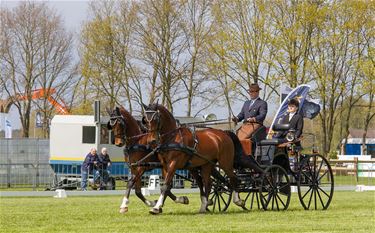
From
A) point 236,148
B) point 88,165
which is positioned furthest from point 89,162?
point 236,148

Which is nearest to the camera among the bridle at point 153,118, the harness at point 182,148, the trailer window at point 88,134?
the bridle at point 153,118

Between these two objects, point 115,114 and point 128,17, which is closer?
point 115,114

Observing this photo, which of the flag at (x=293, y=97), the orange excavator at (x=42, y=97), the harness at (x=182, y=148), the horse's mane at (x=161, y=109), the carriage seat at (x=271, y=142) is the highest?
the orange excavator at (x=42, y=97)

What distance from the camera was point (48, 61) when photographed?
51.0 meters

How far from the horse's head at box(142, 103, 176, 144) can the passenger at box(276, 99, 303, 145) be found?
8.46 ft

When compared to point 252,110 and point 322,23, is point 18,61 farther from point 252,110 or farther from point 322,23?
point 252,110

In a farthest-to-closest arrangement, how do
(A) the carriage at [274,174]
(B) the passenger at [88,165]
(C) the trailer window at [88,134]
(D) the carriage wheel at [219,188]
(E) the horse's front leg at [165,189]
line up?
(C) the trailer window at [88,134] → (B) the passenger at [88,165] → (D) the carriage wheel at [219,188] → (A) the carriage at [274,174] → (E) the horse's front leg at [165,189]

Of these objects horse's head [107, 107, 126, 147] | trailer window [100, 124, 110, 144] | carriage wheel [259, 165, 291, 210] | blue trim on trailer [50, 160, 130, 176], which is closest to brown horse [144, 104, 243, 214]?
carriage wheel [259, 165, 291, 210]

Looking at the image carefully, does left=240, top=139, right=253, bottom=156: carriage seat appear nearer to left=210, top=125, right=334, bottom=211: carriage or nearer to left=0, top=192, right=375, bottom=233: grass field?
left=210, top=125, right=334, bottom=211: carriage

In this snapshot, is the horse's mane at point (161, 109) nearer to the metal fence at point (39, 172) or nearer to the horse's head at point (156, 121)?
the horse's head at point (156, 121)

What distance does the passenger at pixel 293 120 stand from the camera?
17234 mm

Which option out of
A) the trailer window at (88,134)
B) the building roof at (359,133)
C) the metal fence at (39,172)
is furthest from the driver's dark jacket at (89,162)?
the building roof at (359,133)

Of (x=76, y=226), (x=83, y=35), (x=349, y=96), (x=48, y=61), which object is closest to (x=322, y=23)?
(x=349, y=96)

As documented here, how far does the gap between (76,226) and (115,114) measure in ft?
14.1
